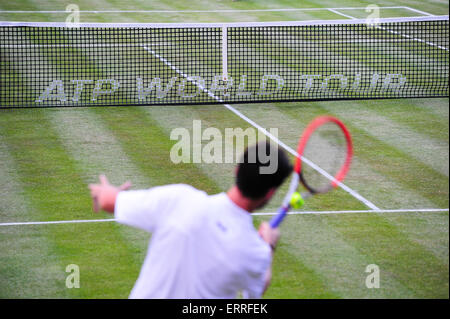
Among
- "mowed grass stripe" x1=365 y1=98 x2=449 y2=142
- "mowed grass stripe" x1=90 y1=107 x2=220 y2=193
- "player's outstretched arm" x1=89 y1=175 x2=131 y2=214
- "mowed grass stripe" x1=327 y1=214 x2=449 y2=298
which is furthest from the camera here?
"mowed grass stripe" x1=365 y1=98 x2=449 y2=142

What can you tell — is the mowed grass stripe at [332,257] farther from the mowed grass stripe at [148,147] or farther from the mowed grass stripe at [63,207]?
the mowed grass stripe at [63,207]

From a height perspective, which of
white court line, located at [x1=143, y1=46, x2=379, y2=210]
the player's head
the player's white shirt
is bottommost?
white court line, located at [x1=143, y1=46, x2=379, y2=210]

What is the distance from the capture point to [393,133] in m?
13.8

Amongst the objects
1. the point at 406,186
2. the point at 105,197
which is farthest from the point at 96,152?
the point at 105,197

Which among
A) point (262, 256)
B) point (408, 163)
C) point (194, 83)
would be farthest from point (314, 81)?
point (262, 256)

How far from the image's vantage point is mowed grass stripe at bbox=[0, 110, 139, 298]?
8320 millimetres

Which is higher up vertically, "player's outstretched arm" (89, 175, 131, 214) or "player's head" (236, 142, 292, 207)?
"player's head" (236, 142, 292, 207)

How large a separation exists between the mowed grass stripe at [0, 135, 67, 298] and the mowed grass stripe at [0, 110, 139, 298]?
73mm

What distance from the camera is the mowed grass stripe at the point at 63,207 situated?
832cm

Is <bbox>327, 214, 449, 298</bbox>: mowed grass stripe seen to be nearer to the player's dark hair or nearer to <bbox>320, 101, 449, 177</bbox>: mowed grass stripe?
<bbox>320, 101, 449, 177</bbox>: mowed grass stripe

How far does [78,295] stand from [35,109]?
8.38m

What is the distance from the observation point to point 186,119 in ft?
48.4

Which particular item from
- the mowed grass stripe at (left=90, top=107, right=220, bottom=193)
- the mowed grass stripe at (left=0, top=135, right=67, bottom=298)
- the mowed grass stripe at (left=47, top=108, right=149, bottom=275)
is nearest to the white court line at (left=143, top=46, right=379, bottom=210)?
the mowed grass stripe at (left=90, top=107, right=220, bottom=193)
